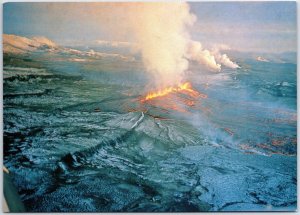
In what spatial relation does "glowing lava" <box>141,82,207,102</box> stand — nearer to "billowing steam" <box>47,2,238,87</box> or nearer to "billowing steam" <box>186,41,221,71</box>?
"billowing steam" <box>47,2,238,87</box>

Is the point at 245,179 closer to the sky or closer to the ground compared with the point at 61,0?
closer to the ground

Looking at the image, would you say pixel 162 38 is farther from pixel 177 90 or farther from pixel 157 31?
pixel 177 90

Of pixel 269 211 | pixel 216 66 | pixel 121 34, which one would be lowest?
pixel 269 211

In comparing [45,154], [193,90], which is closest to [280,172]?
[193,90]

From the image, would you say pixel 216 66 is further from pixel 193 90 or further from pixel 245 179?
pixel 245 179

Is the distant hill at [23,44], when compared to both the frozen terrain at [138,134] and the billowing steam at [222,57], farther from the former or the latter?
the billowing steam at [222,57]
